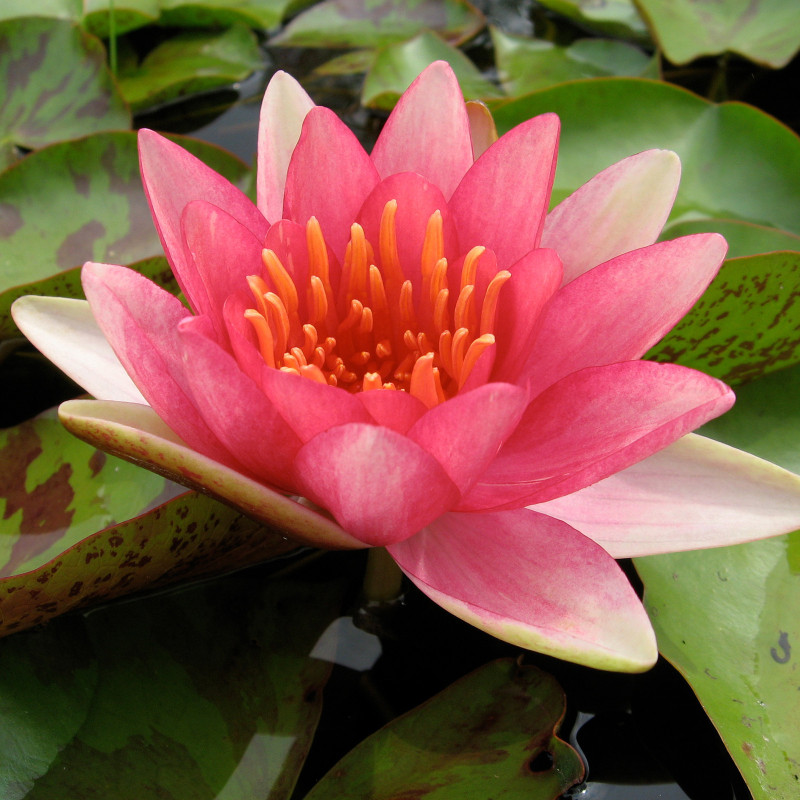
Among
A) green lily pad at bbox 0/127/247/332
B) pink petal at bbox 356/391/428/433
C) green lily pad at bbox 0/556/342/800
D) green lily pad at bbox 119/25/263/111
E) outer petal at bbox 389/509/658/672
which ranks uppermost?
green lily pad at bbox 119/25/263/111

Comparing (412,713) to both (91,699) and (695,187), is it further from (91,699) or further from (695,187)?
(695,187)

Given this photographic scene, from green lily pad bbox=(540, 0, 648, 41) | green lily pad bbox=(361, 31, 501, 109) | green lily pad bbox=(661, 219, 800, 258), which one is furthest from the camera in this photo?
green lily pad bbox=(540, 0, 648, 41)

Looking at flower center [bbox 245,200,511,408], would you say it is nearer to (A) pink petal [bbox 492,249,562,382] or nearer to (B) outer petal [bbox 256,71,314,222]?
(A) pink petal [bbox 492,249,562,382]

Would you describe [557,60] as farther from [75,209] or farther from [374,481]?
[374,481]

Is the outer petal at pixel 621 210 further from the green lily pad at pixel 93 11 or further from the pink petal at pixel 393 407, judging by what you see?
the green lily pad at pixel 93 11

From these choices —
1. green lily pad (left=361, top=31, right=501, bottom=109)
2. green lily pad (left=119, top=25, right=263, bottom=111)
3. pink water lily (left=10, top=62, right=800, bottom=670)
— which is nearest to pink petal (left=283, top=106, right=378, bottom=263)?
pink water lily (left=10, top=62, right=800, bottom=670)

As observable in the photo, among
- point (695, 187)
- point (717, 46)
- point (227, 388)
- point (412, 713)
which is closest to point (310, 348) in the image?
point (227, 388)
